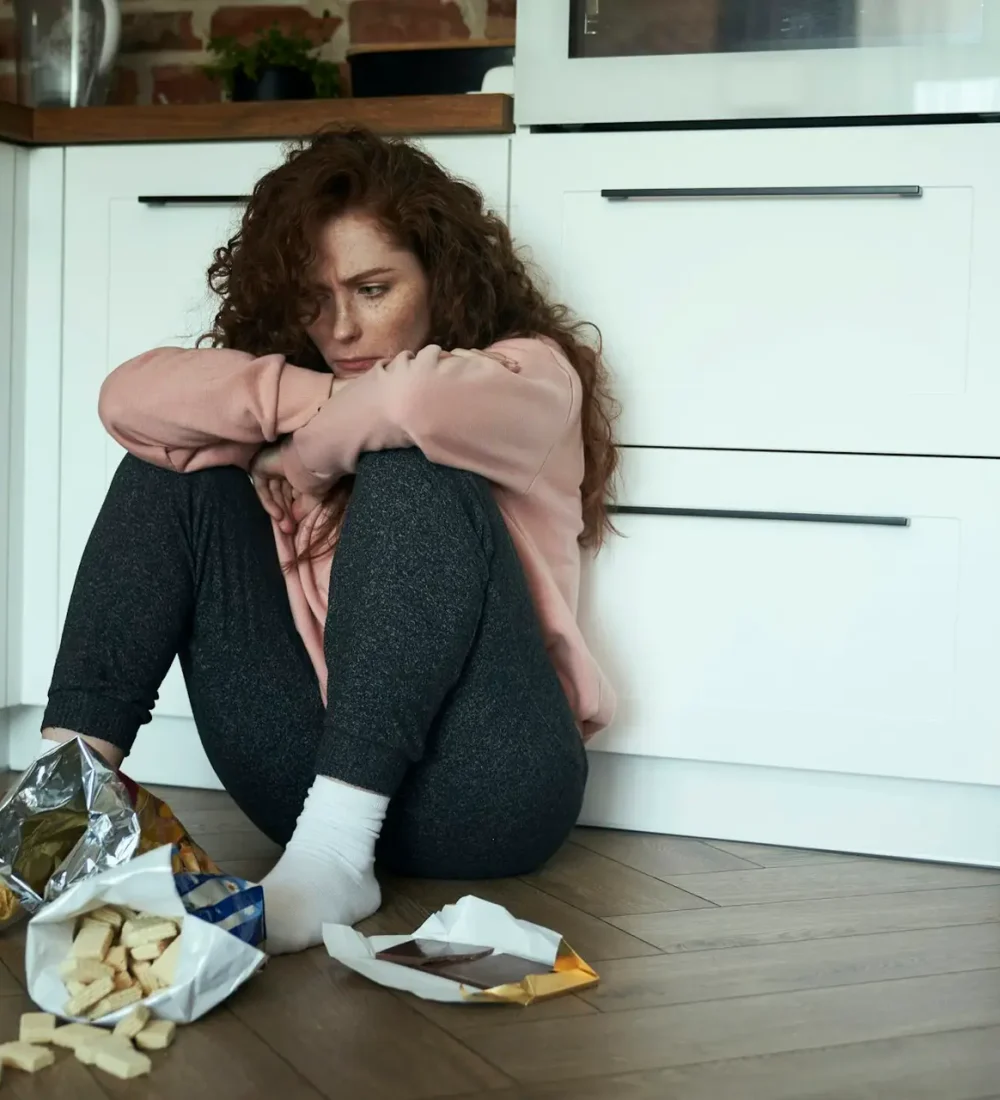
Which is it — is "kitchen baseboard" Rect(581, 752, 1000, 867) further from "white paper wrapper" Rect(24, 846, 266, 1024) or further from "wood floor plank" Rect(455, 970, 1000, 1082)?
"white paper wrapper" Rect(24, 846, 266, 1024)

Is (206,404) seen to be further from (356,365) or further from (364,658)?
(364,658)

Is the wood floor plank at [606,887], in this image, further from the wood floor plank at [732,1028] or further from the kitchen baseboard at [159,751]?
the kitchen baseboard at [159,751]

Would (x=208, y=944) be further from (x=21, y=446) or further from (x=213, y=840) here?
(x=21, y=446)

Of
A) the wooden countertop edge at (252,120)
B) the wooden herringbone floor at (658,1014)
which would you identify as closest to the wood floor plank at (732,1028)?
the wooden herringbone floor at (658,1014)

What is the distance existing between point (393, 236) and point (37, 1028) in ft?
2.68

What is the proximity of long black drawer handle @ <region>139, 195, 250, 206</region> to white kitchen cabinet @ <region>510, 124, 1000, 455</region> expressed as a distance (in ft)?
1.11

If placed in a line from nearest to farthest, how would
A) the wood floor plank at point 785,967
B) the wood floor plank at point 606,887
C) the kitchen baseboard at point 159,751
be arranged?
1. the wood floor plank at point 785,967
2. the wood floor plank at point 606,887
3. the kitchen baseboard at point 159,751

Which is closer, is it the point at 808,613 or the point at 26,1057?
the point at 26,1057

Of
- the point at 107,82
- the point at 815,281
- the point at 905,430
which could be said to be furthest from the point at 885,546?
the point at 107,82

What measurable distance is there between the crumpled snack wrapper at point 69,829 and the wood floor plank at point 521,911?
0.18m

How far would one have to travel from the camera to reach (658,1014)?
105cm

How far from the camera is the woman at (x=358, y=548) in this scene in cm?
120

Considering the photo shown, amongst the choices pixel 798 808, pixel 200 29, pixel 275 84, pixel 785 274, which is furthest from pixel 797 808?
pixel 200 29

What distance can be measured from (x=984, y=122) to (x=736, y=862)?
815 mm
